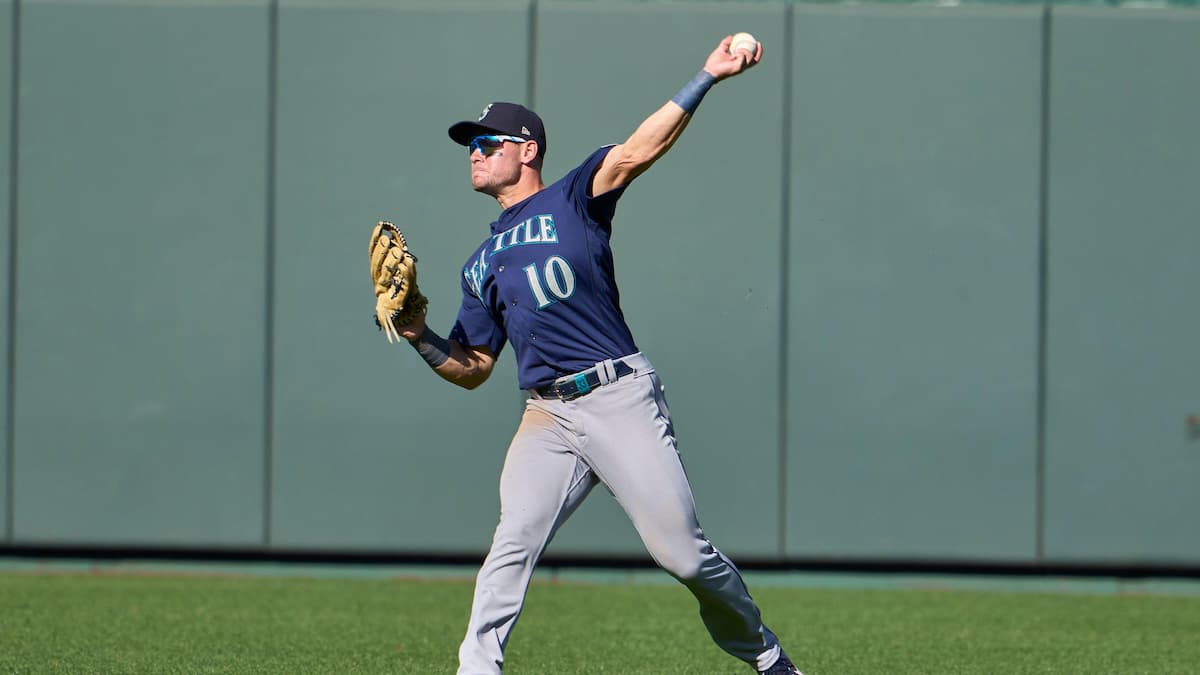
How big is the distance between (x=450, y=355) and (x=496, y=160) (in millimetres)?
639

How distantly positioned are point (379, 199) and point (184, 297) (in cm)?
128

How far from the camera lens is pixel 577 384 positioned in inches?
171

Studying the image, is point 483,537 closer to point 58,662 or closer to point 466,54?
point 466,54

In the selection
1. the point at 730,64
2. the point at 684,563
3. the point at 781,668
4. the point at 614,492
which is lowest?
the point at 781,668

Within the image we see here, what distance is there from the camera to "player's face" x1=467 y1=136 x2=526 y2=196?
14.9 ft

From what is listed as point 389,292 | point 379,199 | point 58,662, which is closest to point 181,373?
point 379,199

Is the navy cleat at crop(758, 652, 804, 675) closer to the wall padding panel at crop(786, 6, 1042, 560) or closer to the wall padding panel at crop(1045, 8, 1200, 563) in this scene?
the wall padding panel at crop(786, 6, 1042, 560)

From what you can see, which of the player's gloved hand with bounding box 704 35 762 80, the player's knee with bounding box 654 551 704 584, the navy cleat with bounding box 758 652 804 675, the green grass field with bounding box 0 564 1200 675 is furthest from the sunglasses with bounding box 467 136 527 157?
the green grass field with bounding box 0 564 1200 675

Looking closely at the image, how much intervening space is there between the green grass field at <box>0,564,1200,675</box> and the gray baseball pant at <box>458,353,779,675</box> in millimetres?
1154

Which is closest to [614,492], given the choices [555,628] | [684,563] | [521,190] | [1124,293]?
[684,563]

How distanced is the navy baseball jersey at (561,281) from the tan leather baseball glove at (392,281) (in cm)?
25

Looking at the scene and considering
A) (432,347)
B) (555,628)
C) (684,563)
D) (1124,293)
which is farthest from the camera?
(1124,293)

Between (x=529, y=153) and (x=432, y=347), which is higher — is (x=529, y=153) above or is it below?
above

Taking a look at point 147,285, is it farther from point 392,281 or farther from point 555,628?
point 392,281
